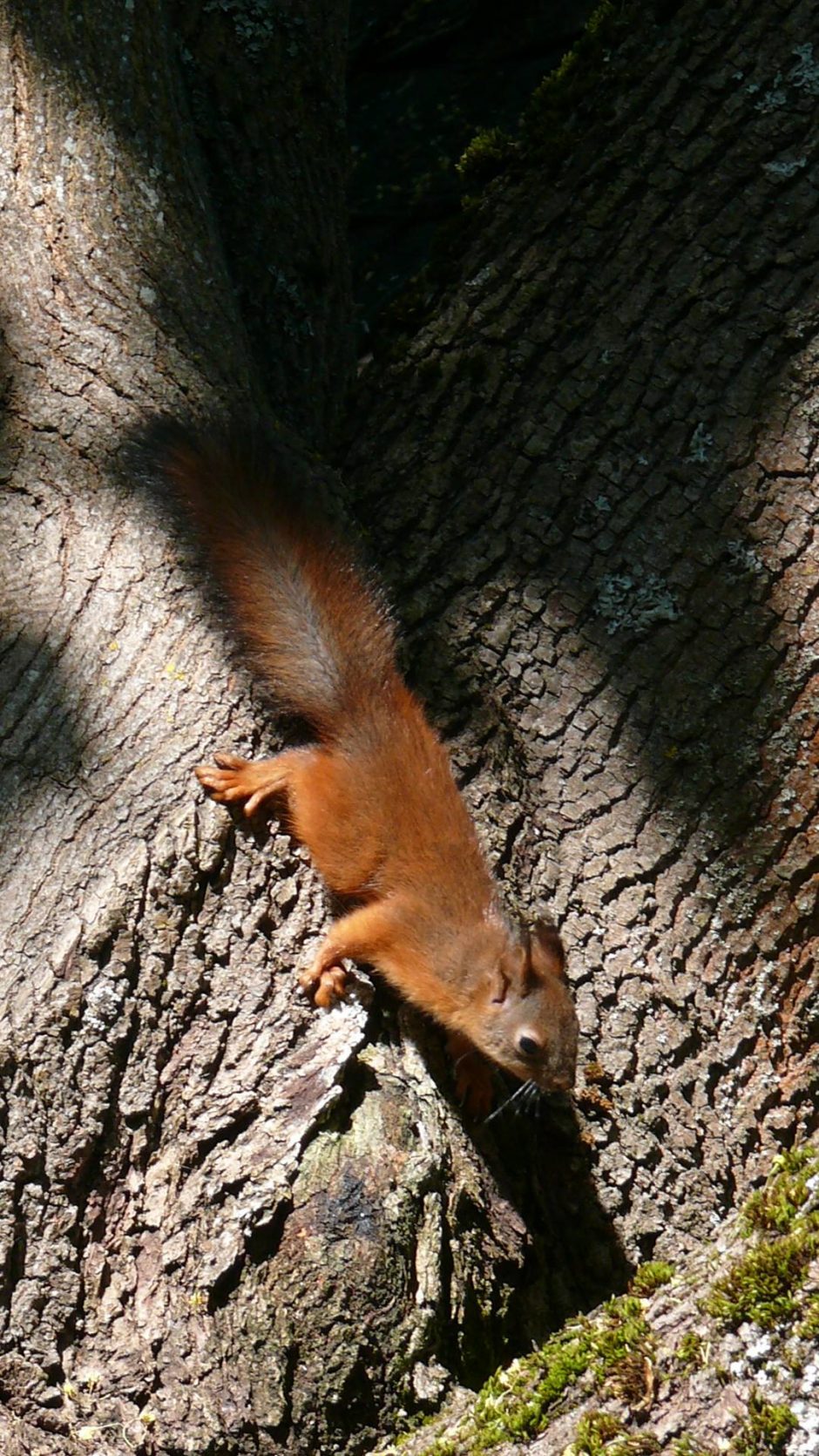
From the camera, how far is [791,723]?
3.15 m

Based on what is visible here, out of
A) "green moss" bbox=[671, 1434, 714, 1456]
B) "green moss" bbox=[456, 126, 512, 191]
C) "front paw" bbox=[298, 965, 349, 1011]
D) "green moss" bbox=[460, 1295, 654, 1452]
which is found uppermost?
"green moss" bbox=[456, 126, 512, 191]

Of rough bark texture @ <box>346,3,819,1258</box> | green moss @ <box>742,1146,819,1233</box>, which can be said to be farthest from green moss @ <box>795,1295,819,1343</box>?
rough bark texture @ <box>346,3,819,1258</box>

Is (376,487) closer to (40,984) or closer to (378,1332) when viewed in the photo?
(40,984)

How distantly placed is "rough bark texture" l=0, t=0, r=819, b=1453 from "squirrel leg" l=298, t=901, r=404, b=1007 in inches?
2.3

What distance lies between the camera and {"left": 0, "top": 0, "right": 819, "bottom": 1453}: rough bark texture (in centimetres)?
264

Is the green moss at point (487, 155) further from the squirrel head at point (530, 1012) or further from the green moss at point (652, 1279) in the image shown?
the green moss at point (652, 1279)

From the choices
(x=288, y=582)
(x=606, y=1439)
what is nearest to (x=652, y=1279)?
(x=606, y=1439)

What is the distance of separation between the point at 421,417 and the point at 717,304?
0.80 m

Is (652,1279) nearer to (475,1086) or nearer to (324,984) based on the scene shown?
(324,984)

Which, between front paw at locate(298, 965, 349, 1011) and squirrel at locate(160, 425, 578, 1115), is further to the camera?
squirrel at locate(160, 425, 578, 1115)

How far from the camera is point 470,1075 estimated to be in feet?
12.1

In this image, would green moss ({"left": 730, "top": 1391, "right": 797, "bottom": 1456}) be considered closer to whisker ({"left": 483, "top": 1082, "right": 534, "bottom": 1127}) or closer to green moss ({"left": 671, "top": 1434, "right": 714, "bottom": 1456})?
green moss ({"left": 671, "top": 1434, "right": 714, "bottom": 1456})

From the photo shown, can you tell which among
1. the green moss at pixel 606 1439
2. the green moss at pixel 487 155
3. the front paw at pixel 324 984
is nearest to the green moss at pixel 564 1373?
the green moss at pixel 606 1439

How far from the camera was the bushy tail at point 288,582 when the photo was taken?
329 cm
